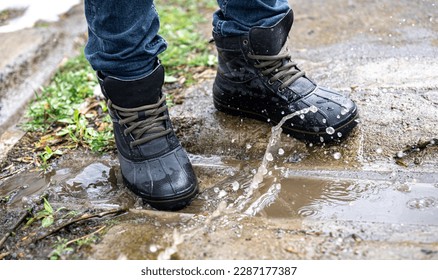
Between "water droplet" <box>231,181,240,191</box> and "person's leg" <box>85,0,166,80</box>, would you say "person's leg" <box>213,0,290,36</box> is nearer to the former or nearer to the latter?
"person's leg" <box>85,0,166,80</box>

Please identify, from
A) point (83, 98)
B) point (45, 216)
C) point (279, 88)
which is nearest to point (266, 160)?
point (279, 88)

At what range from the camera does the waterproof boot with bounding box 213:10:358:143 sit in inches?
78.0

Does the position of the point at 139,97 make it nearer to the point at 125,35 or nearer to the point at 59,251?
the point at 125,35

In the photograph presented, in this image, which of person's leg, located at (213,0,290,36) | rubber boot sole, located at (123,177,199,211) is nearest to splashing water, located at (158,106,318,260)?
rubber boot sole, located at (123,177,199,211)

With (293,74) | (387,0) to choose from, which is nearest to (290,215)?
(293,74)

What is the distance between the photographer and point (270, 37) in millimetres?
1972

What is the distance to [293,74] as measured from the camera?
2.07m

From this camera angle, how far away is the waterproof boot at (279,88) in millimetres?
1981

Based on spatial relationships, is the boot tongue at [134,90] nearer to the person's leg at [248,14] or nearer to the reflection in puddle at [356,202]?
the person's leg at [248,14]

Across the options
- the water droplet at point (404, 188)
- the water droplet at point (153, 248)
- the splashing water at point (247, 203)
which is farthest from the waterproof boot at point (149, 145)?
the water droplet at point (404, 188)

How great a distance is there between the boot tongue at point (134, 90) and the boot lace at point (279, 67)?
1.34ft

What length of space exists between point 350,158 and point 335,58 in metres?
0.95

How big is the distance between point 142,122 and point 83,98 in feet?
3.05
